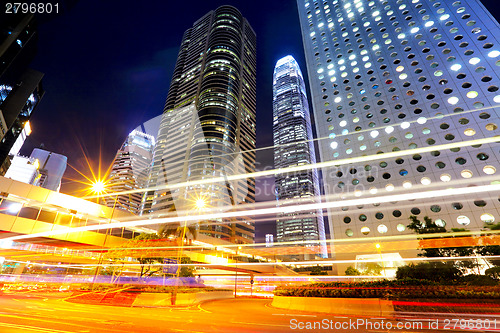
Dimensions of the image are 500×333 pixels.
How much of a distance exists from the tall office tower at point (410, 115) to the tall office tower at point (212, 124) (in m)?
66.8

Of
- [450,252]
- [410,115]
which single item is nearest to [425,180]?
[410,115]

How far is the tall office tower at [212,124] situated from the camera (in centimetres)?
11388

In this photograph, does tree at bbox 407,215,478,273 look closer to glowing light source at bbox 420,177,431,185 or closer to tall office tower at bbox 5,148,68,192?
glowing light source at bbox 420,177,431,185

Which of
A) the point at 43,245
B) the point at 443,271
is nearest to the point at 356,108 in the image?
the point at 443,271

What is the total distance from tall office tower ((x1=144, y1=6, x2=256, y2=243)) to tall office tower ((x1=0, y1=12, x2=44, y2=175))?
5037 cm

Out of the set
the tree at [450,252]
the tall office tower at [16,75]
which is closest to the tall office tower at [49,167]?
the tall office tower at [16,75]

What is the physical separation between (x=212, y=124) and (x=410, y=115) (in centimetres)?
9891

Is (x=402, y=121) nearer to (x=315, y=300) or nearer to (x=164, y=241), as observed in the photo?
(x=315, y=300)

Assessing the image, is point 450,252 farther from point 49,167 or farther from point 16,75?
point 49,167

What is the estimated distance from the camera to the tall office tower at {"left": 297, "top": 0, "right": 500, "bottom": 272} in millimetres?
25281

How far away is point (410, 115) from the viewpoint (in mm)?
30531

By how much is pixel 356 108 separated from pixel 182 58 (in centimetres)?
16232

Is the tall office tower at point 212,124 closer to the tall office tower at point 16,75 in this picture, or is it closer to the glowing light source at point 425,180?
the tall office tower at point 16,75

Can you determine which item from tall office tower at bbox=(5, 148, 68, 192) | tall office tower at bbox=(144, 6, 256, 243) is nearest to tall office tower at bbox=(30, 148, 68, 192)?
tall office tower at bbox=(5, 148, 68, 192)
